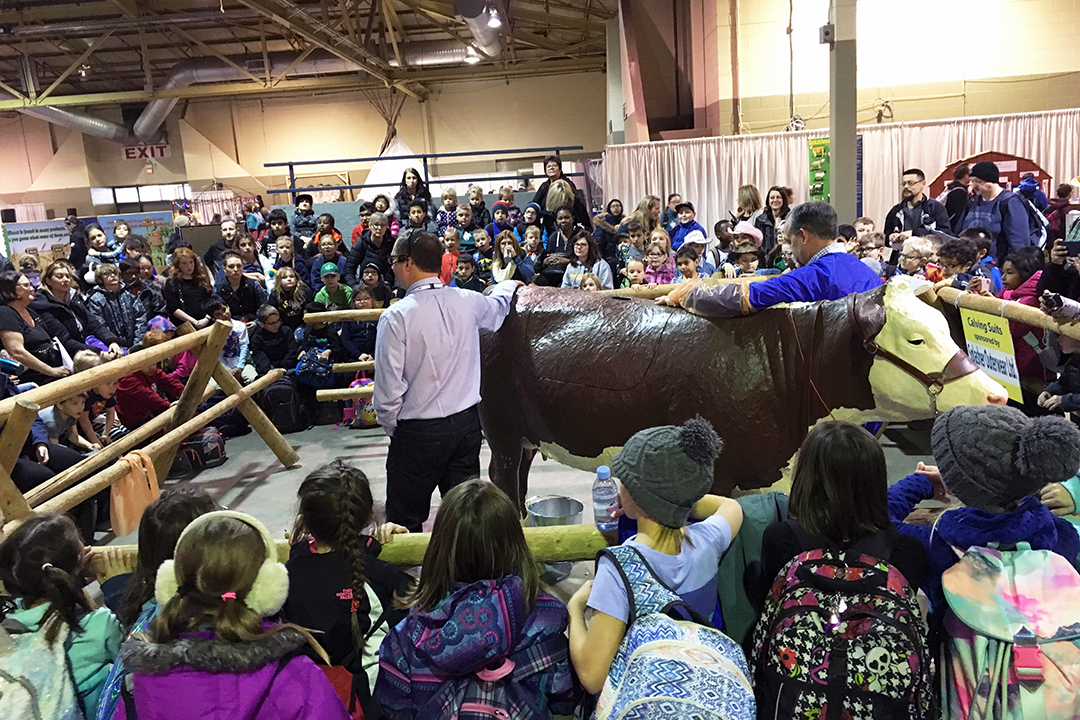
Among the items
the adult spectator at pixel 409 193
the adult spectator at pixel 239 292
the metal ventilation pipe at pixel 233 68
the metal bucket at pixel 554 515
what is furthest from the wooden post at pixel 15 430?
the metal ventilation pipe at pixel 233 68

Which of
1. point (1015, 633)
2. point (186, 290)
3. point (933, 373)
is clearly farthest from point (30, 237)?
point (1015, 633)

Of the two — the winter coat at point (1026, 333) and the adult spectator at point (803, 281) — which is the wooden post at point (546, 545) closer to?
the adult spectator at point (803, 281)

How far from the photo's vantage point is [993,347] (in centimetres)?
287

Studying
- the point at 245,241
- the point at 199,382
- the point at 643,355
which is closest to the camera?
the point at 643,355

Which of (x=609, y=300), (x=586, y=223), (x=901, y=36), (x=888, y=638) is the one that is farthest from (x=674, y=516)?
(x=901, y=36)

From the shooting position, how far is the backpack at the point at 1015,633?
4.78 feet

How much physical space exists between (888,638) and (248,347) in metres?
6.31

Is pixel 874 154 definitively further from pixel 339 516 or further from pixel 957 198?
pixel 339 516

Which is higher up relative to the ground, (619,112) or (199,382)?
Answer: (619,112)

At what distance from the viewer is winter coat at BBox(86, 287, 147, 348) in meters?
6.67

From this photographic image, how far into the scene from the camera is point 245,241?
8438 millimetres

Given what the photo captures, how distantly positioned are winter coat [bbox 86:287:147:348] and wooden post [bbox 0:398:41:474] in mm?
3798

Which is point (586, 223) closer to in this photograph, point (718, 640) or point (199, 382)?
point (199, 382)

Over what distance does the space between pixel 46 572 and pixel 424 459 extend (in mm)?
1558
